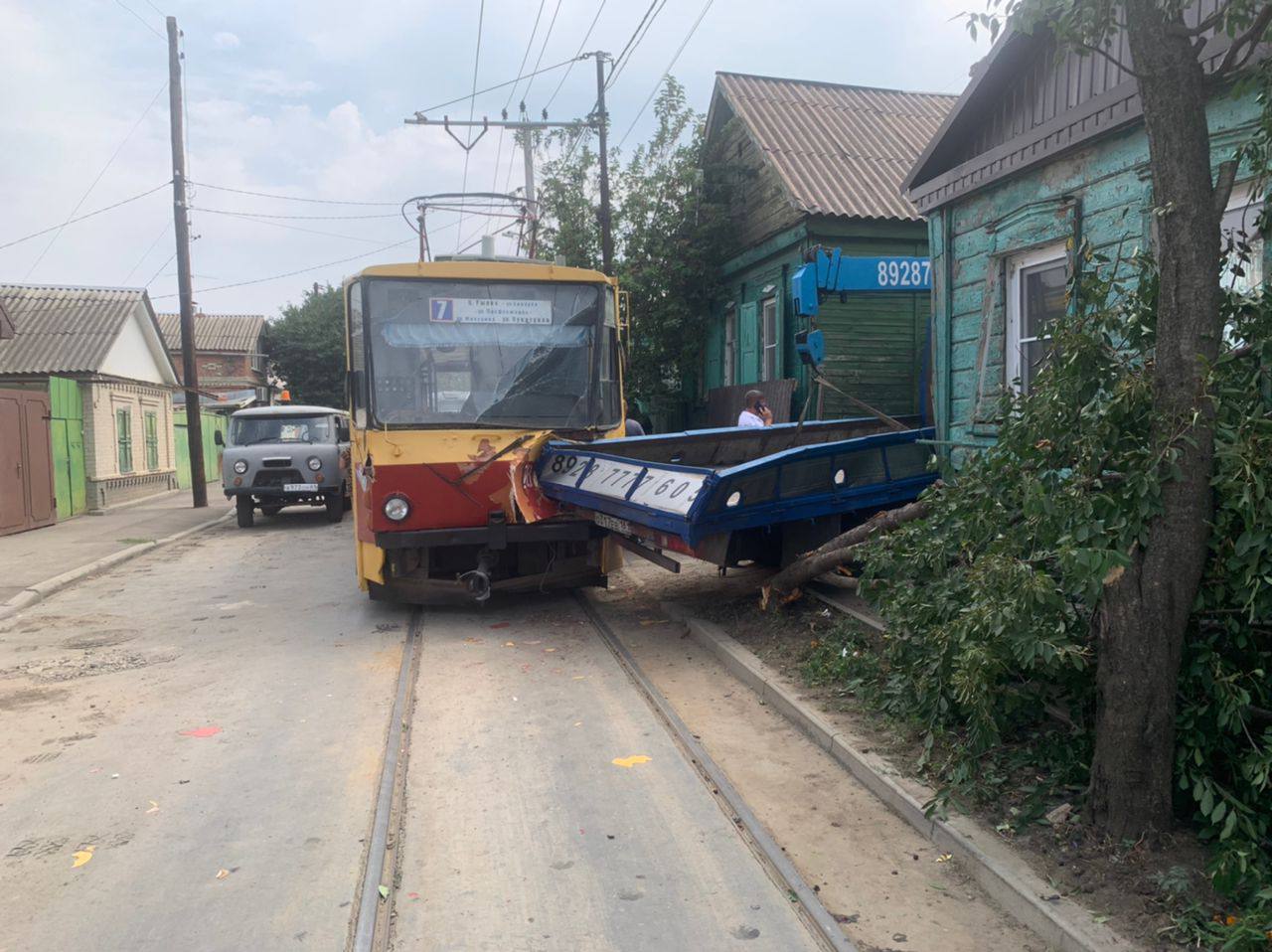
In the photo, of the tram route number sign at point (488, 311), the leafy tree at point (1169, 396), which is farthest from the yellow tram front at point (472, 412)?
the leafy tree at point (1169, 396)

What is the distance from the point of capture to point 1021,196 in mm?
7426

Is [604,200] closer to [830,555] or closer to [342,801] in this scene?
[830,555]

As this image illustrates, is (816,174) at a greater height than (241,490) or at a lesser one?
greater

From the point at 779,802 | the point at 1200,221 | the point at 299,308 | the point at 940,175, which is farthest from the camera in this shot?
the point at 299,308

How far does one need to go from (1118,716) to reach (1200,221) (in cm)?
184

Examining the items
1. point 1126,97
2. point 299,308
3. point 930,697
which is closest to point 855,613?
point 930,697

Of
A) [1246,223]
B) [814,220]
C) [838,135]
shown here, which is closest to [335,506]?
[814,220]

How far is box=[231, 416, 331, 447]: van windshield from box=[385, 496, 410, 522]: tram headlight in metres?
10.4

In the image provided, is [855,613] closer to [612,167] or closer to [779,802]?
[779,802]

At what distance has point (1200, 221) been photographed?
3.34 metres

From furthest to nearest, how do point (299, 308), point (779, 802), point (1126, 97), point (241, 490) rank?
point (299, 308) < point (241, 490) < point (1126, 97) < point (779, 802)

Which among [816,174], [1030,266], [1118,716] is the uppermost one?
[816,174]

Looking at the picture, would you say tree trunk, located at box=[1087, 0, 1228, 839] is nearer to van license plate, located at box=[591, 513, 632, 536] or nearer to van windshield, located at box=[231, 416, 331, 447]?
van license plate, located at box=[591, 513, 632, 536]

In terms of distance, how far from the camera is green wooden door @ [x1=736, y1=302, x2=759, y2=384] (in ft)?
52.2
